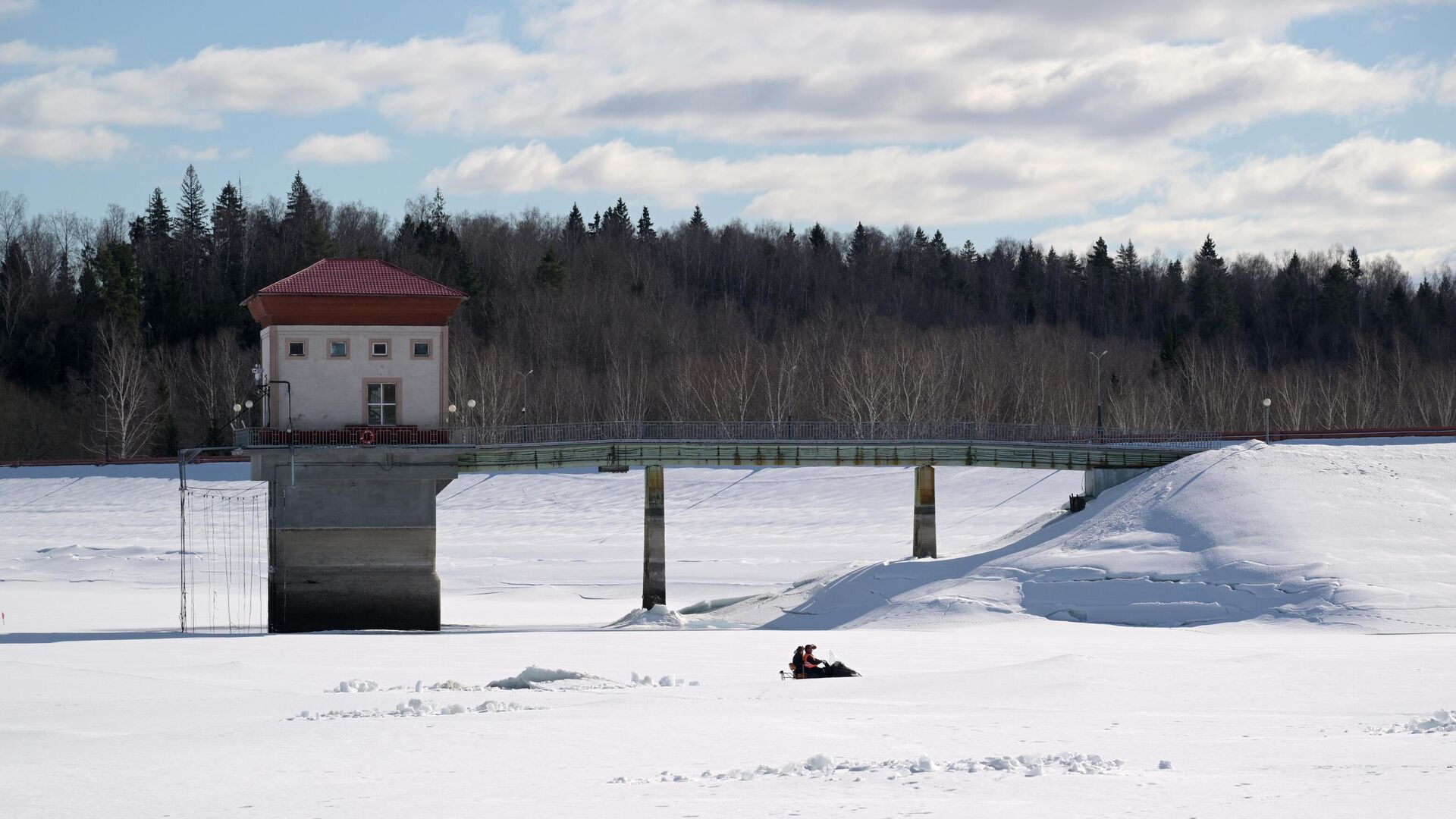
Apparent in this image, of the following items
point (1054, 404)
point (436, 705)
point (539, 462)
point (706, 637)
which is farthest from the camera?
A: point (1054, 404)

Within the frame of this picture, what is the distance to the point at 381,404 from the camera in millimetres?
56531

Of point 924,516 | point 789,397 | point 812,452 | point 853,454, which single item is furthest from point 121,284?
point 924,516

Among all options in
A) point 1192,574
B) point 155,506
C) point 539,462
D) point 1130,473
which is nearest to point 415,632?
point 539,462

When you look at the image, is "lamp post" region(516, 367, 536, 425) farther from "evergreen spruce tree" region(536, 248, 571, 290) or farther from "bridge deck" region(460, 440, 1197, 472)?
"bridge deck" region(460, 440, 1197, 472)

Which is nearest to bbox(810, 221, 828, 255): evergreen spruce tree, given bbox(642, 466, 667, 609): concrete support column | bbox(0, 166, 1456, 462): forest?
bbox(0, 166, 1456, 462): forest

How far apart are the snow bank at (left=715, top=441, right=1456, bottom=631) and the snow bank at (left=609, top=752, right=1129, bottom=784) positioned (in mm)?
27127

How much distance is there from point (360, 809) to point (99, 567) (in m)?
63.7

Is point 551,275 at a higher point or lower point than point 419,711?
higher

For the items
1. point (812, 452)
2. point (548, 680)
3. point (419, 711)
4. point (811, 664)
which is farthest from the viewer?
point (812, 452)

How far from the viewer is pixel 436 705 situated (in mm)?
24406

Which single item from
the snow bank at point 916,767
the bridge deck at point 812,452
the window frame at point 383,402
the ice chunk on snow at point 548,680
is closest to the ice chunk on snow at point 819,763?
the snow bank at point 916,767

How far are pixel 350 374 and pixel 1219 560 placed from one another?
31.1 metres

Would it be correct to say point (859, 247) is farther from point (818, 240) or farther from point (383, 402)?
point (383, 402)

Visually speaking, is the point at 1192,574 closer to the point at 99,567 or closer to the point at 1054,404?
the point at 99,567
